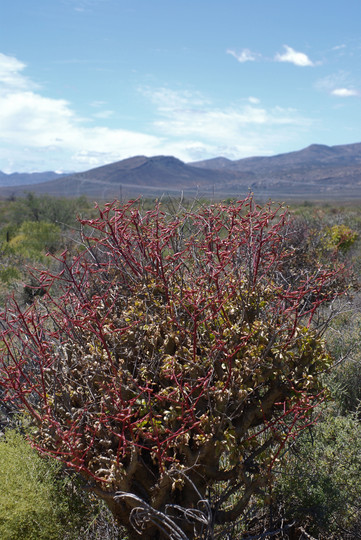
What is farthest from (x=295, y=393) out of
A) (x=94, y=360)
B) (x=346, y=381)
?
(x=346, y=381)

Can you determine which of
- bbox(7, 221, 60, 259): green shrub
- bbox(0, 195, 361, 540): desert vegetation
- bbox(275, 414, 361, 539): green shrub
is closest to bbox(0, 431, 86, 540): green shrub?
bbox(0, 195, 361, 540): desert vegetation

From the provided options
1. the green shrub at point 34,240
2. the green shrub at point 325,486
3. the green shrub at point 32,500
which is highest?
the green shrub at point 34,240

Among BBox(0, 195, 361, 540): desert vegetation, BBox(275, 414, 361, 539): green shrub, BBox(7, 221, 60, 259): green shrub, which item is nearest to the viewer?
BBox(0, 195, 361, 540): desert vegetation

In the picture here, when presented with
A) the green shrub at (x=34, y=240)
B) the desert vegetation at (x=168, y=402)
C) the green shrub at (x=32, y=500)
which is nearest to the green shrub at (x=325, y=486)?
the desert vegetation at (x=168, y=402)

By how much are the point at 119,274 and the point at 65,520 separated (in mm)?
1891

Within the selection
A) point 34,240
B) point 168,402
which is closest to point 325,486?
point 168,402

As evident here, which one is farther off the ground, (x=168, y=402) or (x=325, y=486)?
(x=168, y=402)

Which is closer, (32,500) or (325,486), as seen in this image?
(32,500)

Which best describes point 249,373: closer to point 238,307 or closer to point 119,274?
point 238,307

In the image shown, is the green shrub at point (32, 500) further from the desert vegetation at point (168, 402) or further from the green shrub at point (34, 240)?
the green shrub at point (34, 240)

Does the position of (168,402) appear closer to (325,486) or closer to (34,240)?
(325,486)

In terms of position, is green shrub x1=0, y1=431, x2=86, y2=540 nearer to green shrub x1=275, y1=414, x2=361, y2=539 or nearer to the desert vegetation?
the desert vegetation

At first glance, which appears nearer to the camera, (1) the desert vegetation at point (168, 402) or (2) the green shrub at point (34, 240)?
(1) the desert vegetation at point (168, 402)

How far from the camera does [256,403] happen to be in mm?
3572
